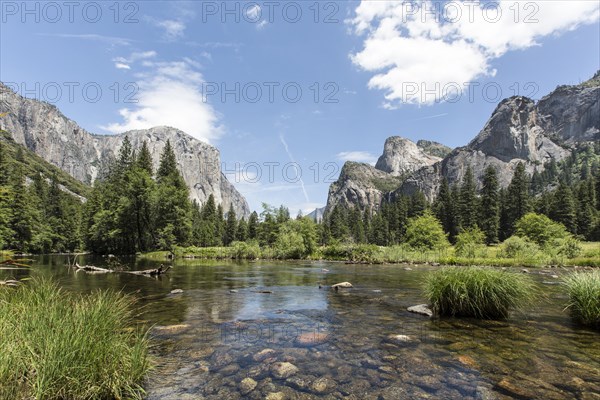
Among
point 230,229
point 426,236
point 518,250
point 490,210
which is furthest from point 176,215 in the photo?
point 490,210

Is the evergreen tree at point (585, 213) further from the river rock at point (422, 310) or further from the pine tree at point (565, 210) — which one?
the river rock at point (422, 310)

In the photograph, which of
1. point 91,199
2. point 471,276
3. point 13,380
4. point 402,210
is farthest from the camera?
point 402,210

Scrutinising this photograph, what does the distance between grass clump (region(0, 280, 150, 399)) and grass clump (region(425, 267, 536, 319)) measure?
33.2 feet

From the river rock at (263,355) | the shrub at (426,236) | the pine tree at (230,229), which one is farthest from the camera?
the pine tree at (230,229)

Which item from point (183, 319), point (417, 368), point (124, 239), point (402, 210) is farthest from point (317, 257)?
point (402, 210)

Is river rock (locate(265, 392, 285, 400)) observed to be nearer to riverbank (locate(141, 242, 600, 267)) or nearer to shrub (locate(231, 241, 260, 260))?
riverbank (locate(141, 242, 600, 267))

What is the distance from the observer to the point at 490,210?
8969 centimetres

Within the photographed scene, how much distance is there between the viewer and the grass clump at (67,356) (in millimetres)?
4965

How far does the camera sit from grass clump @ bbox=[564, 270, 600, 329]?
10.5 metres

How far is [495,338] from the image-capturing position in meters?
9.65

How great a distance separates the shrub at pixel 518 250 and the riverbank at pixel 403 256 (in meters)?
0.10

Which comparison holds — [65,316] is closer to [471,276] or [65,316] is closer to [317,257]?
[471,276]

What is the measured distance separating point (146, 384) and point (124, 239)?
65.4 metres

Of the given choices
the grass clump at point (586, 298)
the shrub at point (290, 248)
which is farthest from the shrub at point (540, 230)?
the grass clump at point (586, 298)
